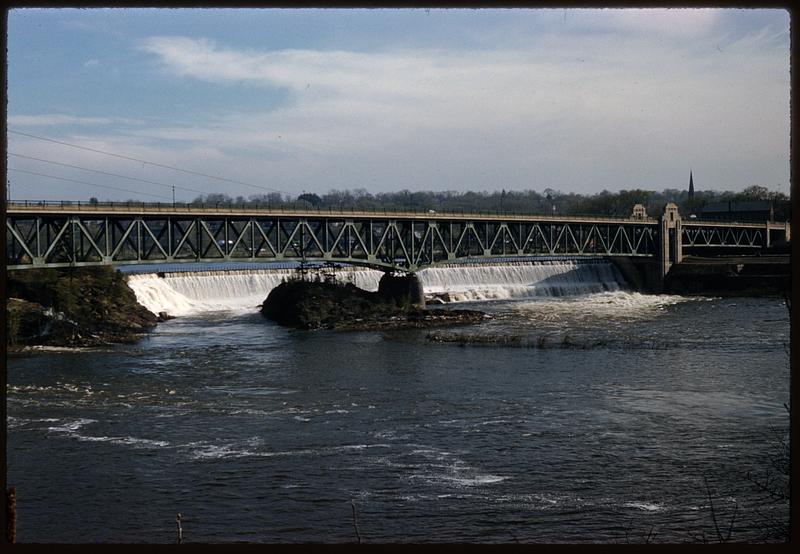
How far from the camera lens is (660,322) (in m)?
68.7

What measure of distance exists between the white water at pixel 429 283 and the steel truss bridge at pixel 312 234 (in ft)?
9.41

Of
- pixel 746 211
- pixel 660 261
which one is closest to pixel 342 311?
pixel 660 261

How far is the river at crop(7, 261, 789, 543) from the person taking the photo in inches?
877

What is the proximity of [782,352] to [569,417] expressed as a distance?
23.0 meters

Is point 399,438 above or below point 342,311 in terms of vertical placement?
below

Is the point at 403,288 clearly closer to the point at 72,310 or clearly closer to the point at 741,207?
the point at 72,310

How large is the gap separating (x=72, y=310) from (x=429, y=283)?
4370cm

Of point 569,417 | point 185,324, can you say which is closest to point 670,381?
point 569,417

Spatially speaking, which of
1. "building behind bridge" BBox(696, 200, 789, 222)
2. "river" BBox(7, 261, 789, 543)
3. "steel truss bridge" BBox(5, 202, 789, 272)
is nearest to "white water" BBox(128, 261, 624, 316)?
"steel truss bridge" BBox(5, 202, 789, 272)

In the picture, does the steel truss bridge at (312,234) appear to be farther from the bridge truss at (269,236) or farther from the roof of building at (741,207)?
the roof of building at (741,207)

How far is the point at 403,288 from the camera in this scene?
253 ft

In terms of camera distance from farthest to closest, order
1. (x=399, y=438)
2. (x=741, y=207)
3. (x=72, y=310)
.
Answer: (x=741, y=207) → (x=72, y=310) → (x=399, y=438)

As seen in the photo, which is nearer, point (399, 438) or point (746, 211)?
point (399, 438)

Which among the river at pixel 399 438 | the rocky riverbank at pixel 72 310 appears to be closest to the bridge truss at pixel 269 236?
the rocky riverbank at pixel 72 310
